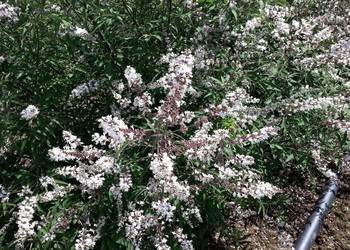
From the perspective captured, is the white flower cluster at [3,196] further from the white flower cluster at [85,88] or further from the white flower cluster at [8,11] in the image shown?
the white flower cluster at [8,11]

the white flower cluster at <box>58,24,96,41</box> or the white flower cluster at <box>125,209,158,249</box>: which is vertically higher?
the white flower cluster at <box>58,24,96,41</box>

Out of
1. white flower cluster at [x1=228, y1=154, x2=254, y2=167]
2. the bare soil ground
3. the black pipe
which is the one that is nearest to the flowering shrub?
white flower cluster at [x1=228, y1=154, x2=254, y2=167]

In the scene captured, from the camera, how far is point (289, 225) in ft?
14.5

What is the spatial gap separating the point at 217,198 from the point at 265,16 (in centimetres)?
243

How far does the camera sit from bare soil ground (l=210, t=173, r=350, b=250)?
425 cm

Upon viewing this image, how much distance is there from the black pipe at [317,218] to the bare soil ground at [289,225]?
14 centimetres

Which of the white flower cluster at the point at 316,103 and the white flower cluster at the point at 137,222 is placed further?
the white flower cluster at the point at 316,103

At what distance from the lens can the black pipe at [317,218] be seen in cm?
404

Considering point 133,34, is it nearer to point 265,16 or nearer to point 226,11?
point 226,11

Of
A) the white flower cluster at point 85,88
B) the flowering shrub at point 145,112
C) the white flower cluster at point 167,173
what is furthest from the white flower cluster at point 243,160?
the white flower cluster at point 85,88

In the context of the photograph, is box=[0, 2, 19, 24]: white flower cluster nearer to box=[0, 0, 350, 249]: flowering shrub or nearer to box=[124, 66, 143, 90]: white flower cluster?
box=[0, 0, 350, 249]: flowering shrub

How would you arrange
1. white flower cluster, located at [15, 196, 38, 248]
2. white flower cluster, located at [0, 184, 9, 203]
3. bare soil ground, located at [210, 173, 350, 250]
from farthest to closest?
bare soil ground, located at [210, 173, 350, 250]
white flower cluster, located at [0, 184, 9, 203]
white flower cluster, located at [15, 196, 38, 248]

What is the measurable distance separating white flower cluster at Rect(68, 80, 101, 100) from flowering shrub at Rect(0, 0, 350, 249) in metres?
0.02


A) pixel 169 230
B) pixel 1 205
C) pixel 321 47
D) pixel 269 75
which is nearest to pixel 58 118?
pixel 1 205
